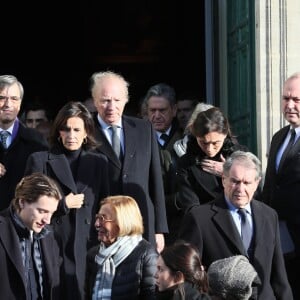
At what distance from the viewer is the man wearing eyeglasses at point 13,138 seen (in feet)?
30.1

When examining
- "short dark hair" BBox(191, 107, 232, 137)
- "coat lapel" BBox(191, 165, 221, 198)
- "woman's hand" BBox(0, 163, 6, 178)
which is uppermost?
"short dark hair" BBox(191, 107, 232, 137)

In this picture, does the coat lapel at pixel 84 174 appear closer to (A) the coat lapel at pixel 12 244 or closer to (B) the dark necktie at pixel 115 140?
(B) the dark necktie at pixel 115 140

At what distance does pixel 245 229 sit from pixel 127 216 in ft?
3.06

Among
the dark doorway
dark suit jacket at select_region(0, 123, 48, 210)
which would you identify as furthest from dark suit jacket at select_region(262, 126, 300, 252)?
the dark doorway

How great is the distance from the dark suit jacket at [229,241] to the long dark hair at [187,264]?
125cm

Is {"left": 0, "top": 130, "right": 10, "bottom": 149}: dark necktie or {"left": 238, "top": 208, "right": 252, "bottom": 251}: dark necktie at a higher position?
{"left": 0, "top": 130, "right": 10, "bottom": 149}: dark necktie

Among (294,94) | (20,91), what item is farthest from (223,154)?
(20,91)

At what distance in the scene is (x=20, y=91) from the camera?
371 inches

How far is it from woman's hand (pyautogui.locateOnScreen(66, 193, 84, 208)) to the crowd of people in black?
10mm

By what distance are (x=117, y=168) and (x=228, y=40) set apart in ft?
10.6

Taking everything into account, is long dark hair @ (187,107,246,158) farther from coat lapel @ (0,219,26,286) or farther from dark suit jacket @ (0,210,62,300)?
coat lapel @ (0,219,26,286)

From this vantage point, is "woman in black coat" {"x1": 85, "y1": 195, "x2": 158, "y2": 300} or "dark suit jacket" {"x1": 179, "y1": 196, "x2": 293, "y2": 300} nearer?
"woman in black coat" {"x1": 85, "y1": 195, "x2": 158, "y2": 300}

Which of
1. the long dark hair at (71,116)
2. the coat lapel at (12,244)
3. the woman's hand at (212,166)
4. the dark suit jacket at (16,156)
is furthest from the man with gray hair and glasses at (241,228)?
the dark suit jacket at (16,156)

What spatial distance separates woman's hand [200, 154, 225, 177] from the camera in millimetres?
8898
